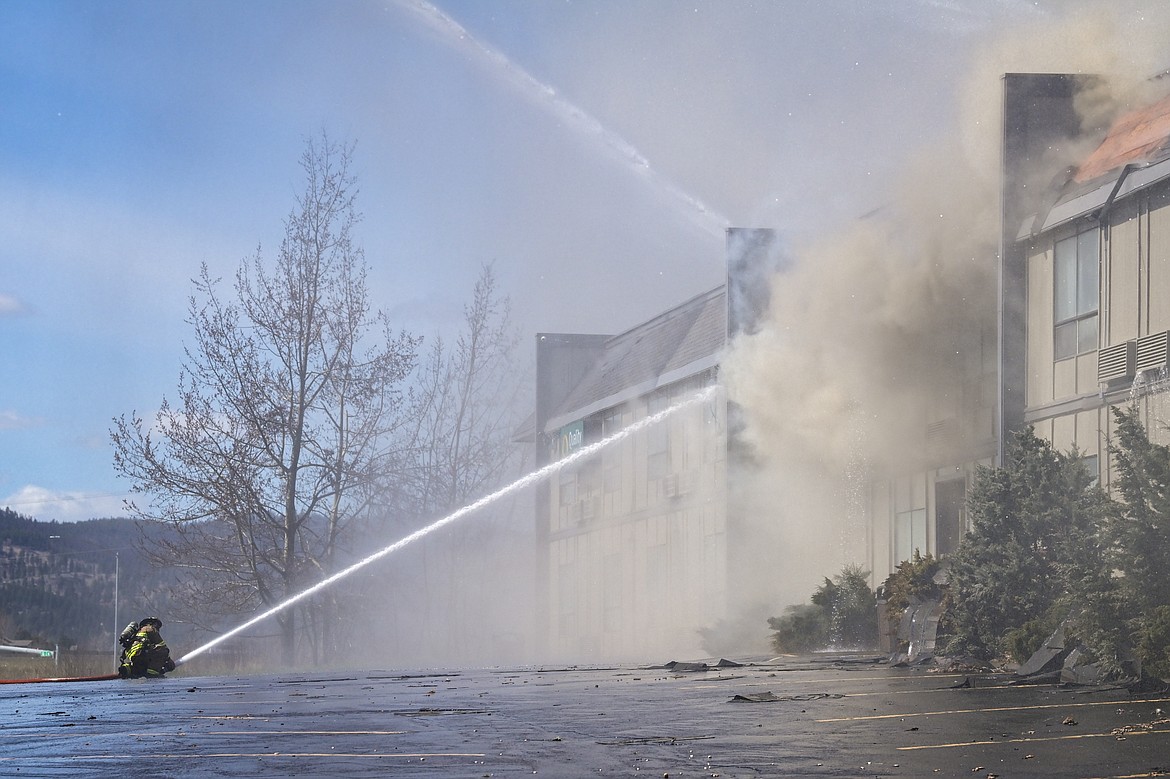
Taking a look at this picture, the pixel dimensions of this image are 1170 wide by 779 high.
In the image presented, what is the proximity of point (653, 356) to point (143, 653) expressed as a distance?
21.9 meters

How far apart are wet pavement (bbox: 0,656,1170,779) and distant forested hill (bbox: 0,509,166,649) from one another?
107 metres

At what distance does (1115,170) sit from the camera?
21.1 metres

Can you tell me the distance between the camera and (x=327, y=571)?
103ft

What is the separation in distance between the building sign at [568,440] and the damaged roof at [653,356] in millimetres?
276

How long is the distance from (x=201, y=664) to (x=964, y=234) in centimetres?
2698

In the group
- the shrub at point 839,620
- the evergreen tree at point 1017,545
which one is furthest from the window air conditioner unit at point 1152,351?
the shrub at point 839,620

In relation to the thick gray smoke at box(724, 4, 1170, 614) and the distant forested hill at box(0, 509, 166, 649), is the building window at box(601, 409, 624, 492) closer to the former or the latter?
the thick gray smoke at box(724, 4, 1170, 614)

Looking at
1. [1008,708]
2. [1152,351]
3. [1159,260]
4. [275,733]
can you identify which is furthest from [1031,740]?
[1159,260]

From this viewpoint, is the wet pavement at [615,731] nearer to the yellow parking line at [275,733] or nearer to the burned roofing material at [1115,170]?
the yellow parking line at [275,733]

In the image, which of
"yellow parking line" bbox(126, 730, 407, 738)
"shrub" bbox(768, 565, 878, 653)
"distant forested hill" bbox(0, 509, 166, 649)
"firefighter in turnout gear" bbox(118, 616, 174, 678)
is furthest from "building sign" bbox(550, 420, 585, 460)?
"distant forested hill" bbox(0, 509, 166, 649)

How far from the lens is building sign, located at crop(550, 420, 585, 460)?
1769 inches

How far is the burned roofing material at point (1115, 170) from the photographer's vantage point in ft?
66.4

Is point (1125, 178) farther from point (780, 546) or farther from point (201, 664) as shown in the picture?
point (201, 664)

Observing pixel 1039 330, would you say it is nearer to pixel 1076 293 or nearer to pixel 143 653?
pixel 1076 293
